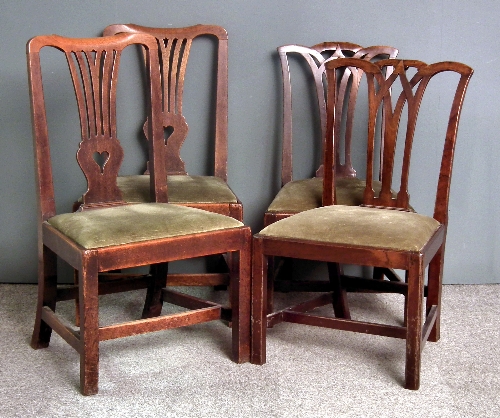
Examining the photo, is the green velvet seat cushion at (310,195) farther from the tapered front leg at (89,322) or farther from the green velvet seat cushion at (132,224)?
the tapered front leg at (89,322)

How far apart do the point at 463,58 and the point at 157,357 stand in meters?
1.73

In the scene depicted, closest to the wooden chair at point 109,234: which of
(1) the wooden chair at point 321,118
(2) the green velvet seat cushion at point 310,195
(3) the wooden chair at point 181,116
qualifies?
(3) the wooden chair at point 181,116

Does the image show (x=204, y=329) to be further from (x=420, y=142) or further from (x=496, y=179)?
(x=496, y=179)

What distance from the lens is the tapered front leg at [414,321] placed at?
6.54 ft

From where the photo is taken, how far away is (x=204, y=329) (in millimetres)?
2543

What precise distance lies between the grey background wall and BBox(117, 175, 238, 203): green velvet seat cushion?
1.27 feet

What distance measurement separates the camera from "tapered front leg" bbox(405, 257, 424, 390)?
1994mm

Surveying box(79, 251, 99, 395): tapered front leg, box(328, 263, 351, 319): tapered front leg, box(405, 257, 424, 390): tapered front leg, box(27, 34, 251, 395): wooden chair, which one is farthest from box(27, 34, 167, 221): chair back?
box(405, 257, 424, 390): tapered front leg

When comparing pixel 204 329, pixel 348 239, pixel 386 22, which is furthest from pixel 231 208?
pixel 386 22

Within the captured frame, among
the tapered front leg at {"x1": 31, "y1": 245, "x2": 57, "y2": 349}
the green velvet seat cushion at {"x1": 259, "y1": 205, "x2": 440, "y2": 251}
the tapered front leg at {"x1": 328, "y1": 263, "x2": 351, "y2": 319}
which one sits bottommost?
the tapered front leg at {"x1": 328, "y1": 263, "x2": 351, "y2": 319}

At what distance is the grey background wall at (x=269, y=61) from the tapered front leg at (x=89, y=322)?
117 cm

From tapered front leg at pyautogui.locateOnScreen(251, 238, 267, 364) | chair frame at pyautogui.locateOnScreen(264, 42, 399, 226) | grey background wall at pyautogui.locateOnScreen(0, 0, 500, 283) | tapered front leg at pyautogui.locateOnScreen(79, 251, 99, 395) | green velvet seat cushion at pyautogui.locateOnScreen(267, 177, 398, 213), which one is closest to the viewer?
tapered front leg at pyautogui.locateOnScreen(79, 251, 99, 395)

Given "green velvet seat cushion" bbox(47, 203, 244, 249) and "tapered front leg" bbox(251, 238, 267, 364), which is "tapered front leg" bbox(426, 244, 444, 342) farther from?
"green velvet seat cushion" bbox(47, 203, 244, 249)

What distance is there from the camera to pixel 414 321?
6.61 ft
